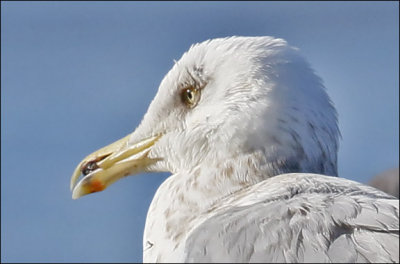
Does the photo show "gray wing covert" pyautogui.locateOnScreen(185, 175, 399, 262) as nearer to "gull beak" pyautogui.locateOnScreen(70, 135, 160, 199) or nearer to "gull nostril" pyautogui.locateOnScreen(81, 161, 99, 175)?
"gull beak" pyautogui.locateOnScreen(70, 135, 160, 199)

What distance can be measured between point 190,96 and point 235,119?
1.10 ft

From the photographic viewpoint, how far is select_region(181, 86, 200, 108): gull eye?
498 centimetres

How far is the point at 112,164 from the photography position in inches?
203

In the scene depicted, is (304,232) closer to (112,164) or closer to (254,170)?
(254,170)

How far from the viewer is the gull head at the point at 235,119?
4691 millimetres

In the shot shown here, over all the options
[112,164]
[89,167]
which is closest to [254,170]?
[112,164]

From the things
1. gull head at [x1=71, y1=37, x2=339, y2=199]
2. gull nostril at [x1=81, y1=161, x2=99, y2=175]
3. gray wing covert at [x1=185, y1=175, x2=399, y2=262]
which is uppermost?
gull head at [x1=71, y1=37, x2=339, y2=199]

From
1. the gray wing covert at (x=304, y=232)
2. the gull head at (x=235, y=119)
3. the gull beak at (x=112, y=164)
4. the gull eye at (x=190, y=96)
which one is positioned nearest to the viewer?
the gray wing covert at (x=304, y=232)

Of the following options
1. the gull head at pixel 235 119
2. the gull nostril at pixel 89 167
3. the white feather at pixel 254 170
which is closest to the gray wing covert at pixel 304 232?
the white feather at pixel 254 170

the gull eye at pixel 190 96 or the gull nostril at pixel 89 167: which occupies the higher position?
the gull eye at pixel 190 96

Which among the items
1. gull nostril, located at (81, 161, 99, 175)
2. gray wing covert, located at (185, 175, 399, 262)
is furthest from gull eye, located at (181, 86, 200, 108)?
gray wing covert, located at (185, 175, 399, 262)

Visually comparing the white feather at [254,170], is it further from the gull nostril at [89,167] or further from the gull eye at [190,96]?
the gull nostril at [89,167]

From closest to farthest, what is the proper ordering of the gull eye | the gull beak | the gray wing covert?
the gray wing covert → the gull eye → the gull beak

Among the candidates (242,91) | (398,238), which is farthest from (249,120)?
(398,238)
